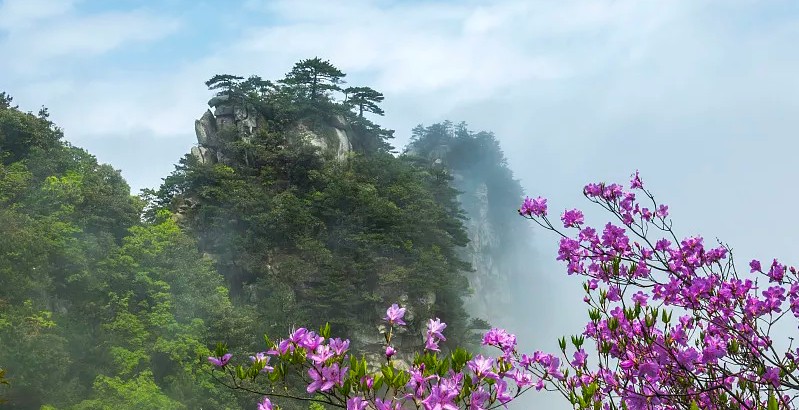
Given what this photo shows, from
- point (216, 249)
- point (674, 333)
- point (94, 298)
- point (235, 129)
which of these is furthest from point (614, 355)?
point (235, 129)

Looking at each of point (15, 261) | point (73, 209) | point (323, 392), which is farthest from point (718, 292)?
point (73, 209)

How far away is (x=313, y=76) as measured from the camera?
3350 cm

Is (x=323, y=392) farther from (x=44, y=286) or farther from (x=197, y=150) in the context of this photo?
(x=197, y=150)

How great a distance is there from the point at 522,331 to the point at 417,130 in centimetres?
1960

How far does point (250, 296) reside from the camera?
86.7ft

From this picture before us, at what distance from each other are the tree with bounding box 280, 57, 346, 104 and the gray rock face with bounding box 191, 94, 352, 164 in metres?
2.03

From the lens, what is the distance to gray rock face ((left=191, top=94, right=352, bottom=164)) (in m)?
31.0

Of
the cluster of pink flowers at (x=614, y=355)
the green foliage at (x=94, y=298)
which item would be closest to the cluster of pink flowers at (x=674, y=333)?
the cluster of pink flowers at (x=614, y=355)

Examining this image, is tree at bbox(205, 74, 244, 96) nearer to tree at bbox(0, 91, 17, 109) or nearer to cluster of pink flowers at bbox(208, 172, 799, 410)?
tree at bbox(0, 91, 17, 109)

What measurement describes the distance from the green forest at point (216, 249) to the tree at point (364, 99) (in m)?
0.08

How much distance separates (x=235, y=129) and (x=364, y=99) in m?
8.63

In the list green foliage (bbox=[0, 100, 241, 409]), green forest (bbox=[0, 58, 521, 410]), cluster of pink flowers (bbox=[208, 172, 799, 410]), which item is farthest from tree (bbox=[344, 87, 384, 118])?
cluster of pink flowers (bbox=[208, 172, 799, 410])

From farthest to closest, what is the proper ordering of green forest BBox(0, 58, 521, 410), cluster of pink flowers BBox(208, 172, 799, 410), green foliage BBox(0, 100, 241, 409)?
green forest BBox(0, 58, 521, 410)
green foliage BBox(0, 100, 241, 409)
cluster of pink flowers BBox(208, 172, 799, 410)

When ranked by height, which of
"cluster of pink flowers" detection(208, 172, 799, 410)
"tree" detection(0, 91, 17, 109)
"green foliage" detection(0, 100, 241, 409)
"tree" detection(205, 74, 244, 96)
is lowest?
"cluster of pink flowers" detection(208, 172, 799, 410)
